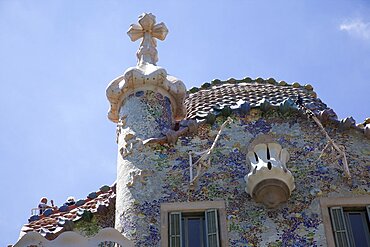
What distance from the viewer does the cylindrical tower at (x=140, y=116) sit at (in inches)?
482

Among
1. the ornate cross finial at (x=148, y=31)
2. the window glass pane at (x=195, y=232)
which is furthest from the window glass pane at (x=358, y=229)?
the ornate cross finial at (x=148, y=31)

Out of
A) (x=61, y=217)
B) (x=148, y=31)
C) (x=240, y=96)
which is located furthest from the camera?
(x=148, y=31)

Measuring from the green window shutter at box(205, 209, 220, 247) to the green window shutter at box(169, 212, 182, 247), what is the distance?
34cm

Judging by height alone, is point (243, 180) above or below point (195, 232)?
above

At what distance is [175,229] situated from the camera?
1172 cm

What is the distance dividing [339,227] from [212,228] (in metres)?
1.52

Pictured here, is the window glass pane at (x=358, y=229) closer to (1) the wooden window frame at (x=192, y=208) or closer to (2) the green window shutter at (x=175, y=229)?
(1) the wooden window frame at (x=192, y=208)

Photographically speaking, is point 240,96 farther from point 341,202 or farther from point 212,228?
point 212,228

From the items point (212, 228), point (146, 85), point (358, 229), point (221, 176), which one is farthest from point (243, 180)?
point (146, 85)

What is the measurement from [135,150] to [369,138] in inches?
122

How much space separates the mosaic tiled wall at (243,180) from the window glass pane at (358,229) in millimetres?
321

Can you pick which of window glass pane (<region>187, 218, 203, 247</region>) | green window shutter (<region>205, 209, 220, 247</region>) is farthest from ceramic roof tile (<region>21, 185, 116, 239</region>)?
green window shutter (<region>205, 209, 220, 247</region>)

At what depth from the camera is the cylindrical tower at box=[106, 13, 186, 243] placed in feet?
40.1

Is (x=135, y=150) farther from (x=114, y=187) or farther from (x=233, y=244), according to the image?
(x=233, y=244)
